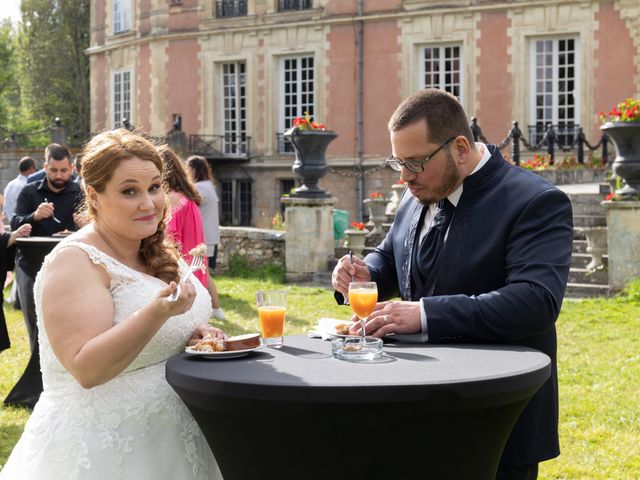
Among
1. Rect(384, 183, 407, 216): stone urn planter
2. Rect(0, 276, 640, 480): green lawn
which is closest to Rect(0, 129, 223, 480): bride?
Rect(0, 276, 640, 480): green lawn

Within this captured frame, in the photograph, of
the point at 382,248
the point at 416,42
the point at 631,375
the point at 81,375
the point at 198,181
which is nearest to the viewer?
the point at 81,375

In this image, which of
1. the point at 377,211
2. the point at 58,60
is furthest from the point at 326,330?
the point at 58,60

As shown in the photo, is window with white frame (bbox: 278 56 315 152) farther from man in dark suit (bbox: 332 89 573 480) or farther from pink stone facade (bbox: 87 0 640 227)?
man in dark suit (bbox: 332 89 573 480)

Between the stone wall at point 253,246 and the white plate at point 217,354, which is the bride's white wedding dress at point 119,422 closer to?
the white plate at point 217,354

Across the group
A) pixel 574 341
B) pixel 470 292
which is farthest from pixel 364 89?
pixel 470 292

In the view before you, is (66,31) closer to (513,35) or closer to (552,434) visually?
(513,35)

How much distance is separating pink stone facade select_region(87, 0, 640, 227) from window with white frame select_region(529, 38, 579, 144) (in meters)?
0.20

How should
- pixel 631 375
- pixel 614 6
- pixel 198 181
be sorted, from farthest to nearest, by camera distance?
pixel 614 6, pixel 198 181, pixel 631 375

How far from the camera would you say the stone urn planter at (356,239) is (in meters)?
13.3

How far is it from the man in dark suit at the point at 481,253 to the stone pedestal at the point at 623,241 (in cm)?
783

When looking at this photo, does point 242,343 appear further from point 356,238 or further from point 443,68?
point 443,68

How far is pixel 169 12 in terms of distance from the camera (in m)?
26.7

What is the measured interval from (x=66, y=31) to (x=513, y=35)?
70.9ft

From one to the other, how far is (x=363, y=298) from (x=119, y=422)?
89 cm
